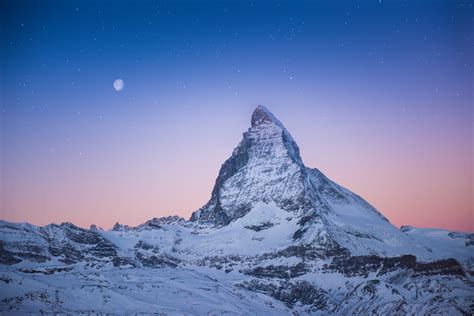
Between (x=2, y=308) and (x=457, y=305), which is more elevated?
(x=457, y=305)

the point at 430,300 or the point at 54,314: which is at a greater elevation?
the point at 430,300

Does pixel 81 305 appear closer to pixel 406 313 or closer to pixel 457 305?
pixel 406 313

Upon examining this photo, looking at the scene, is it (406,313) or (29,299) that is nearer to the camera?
(29,299)

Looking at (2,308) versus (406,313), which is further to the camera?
(406,313)

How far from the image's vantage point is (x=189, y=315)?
653 feet

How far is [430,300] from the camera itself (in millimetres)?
198125

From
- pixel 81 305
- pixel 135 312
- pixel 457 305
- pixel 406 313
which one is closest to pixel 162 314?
pixel 135 312

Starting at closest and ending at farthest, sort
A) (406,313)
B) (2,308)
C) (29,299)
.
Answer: (2,308)
(29,299)
(406,313)

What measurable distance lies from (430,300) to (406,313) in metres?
9.01

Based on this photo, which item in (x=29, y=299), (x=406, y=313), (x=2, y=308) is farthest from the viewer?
(x=406, y=313)

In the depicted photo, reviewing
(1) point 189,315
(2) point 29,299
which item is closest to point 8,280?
(2) point 29,299

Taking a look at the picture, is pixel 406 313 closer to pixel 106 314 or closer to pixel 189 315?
pixel 189 315

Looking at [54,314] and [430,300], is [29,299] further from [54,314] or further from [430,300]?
[430,300]

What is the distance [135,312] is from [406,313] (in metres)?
88.4
